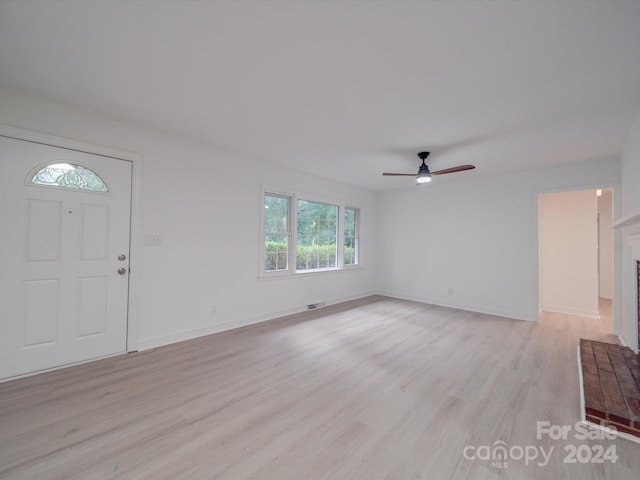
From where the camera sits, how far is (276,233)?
461 cm

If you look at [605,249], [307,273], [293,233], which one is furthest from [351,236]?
[605,249]

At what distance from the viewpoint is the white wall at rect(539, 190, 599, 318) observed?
191 inches

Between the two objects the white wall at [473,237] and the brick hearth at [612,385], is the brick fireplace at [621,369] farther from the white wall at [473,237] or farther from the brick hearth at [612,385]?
the white wall at [473,237]

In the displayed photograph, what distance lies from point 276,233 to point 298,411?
2.99 metres

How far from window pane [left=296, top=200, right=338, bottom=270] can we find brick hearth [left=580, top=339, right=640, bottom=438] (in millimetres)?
3965

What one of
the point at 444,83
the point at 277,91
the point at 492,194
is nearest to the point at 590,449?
the point at 444,83

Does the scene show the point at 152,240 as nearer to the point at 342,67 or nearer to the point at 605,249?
the point at 342,67

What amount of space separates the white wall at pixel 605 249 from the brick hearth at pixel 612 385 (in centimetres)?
478

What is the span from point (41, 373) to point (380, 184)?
5.80m

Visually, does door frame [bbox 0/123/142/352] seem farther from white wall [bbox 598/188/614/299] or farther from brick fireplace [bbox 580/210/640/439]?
white wall [bbox 598/188/614/299]

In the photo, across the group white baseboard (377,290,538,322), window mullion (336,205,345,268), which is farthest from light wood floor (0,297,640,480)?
window mullion (336,205,345,268)

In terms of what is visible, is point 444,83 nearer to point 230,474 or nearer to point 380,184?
point 230,474

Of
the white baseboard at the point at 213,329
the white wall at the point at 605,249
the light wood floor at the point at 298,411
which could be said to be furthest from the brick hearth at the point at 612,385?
the white wall at the point at 605,249

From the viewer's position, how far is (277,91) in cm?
237
